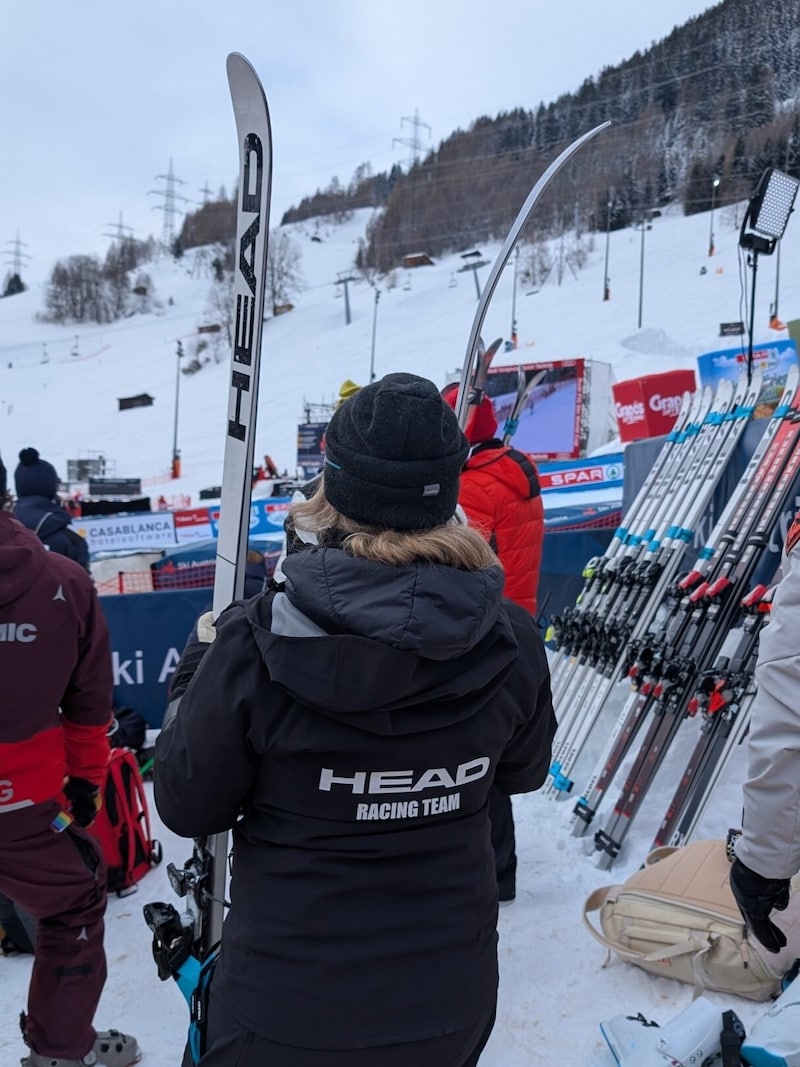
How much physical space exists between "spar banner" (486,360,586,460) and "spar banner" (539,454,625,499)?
5569mm

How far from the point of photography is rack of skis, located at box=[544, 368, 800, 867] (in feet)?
10.2

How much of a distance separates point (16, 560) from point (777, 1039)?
6.70ft

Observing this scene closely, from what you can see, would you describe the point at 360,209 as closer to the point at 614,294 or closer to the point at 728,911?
the point at 614,294

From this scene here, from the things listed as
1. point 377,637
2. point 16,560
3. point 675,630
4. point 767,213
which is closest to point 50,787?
point 16,560

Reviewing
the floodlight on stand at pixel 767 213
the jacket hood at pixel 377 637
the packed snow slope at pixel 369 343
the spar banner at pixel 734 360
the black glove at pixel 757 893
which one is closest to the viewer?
the jacket hood at pixel 377 637

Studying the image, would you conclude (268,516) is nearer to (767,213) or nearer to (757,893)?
(767,213)

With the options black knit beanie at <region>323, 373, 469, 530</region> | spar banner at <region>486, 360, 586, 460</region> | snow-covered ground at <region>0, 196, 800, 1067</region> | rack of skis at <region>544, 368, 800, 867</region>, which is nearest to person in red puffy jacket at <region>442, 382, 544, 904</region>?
snow-covered ground at <region>0, 196, 800, 1067</region>

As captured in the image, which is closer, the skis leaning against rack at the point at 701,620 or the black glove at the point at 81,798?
the black glove at the point at 81,798

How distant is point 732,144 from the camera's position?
156 ft

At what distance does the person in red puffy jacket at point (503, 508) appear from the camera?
288cm

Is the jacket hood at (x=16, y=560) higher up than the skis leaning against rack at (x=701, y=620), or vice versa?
the jacket hood at (x=16, y=560)

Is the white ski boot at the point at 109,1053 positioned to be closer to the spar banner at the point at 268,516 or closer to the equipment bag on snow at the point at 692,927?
the equipment bag on snow at the point at 692,927

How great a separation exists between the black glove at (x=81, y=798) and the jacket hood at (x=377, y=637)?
4.23ft

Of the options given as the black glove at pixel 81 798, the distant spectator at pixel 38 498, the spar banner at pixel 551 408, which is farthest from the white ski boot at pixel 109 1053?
the spar banner at pixel 551 408
